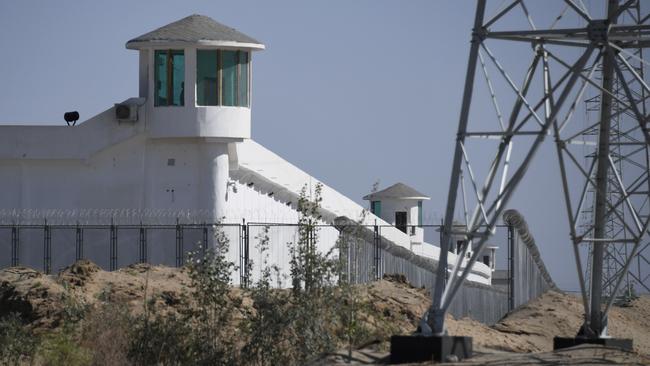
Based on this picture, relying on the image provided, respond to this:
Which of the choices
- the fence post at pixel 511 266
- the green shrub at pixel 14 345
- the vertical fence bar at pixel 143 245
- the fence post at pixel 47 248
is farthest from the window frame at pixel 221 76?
the green shrub at pixel 14 345

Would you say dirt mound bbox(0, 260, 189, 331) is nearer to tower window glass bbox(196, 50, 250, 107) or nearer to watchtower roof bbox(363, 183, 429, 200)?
tower window glass bbox(196, 50, 250, 107)

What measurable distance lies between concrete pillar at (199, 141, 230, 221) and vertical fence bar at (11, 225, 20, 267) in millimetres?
5824

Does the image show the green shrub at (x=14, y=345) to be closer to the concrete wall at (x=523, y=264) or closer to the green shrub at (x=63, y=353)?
the green shrub at (x=63, y=353)

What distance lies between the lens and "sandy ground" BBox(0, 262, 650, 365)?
26.5 m

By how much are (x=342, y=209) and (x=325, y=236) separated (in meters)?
7.81

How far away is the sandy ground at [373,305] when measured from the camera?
2653 centimetres

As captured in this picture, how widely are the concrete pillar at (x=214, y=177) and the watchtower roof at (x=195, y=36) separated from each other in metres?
3.33

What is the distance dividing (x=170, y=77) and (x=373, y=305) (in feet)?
69.3

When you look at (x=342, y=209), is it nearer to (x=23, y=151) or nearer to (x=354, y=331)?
(x=23, y=151)

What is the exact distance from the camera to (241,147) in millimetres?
53156

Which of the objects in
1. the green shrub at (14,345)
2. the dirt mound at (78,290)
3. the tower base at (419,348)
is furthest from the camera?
the dirt mound at (78,290)

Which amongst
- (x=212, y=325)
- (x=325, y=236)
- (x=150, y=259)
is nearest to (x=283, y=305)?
(x=212, y=325)

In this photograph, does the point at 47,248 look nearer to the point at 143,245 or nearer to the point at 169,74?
the point at 143,245

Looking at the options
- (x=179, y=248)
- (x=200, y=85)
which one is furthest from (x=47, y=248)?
(x=200, y=85)
